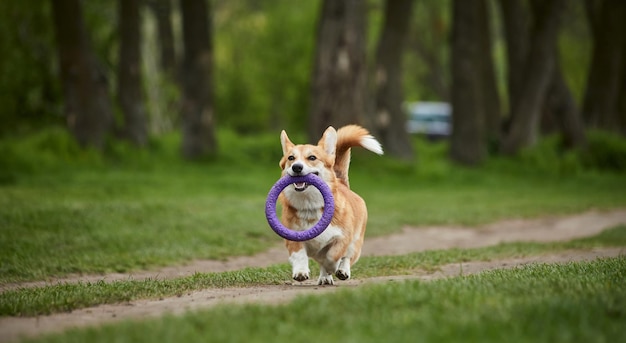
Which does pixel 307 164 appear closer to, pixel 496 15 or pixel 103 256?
pixel 103 256

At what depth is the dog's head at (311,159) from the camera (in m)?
7.48

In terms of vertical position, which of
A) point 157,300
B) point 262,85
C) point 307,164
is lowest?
point 262,85

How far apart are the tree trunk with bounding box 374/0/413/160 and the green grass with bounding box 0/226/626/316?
12640 mm

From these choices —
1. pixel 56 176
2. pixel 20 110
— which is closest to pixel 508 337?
pixel 56 176

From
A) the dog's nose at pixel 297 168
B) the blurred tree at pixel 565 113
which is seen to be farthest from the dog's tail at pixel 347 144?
the blurred tree at pixel 565 113

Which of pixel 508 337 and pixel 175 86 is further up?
pixel 508 337

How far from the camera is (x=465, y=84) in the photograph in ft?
79.2

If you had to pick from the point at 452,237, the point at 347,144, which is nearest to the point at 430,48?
the point at 452,237

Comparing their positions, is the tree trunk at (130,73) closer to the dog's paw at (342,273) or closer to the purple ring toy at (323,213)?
the dog's paw at (342,273)

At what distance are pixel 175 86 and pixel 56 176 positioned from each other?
482 inches

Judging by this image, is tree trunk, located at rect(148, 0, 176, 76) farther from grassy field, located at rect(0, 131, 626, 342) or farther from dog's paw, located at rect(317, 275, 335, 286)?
dog's paw, located at rect(317, 275, 335, 286)

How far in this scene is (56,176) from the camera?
1797 centimetres

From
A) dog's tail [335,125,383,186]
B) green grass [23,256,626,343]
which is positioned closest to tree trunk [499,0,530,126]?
dog's tail [335,125,383,186]

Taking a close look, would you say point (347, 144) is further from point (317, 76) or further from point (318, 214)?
point (317, 76)
